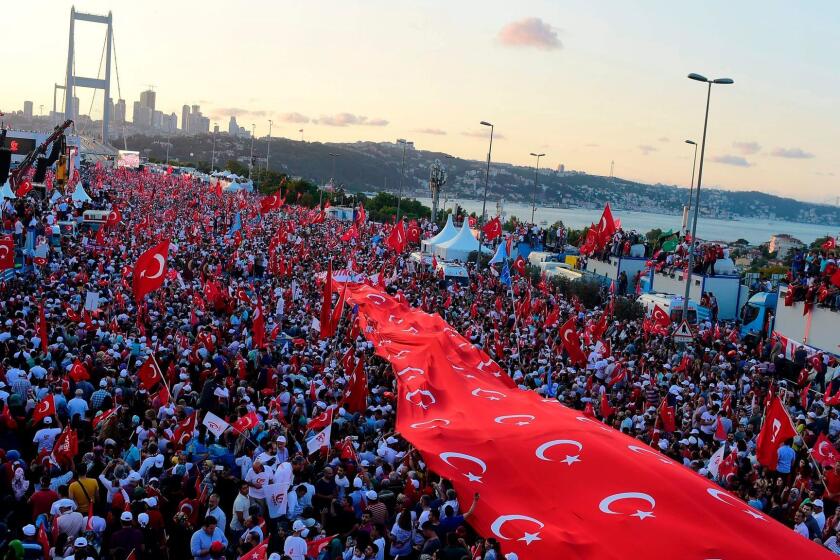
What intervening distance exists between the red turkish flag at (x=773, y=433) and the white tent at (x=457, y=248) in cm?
2514

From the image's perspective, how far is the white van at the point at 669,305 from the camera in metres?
25.3

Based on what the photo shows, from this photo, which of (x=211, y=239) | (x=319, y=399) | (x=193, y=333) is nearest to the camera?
(x=319, y=399)

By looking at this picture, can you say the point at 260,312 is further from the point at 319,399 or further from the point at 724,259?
the point at 724,259

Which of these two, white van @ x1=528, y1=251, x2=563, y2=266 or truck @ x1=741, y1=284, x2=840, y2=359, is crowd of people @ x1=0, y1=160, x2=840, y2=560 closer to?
truck @ x1=741, y1=284, x2=840, y2=359

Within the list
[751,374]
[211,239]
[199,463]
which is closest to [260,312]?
[199,463]

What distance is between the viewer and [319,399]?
42.6 feet

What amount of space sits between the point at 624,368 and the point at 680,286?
1598 centimetres

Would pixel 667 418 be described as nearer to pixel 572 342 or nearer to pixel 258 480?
pixel 572 342

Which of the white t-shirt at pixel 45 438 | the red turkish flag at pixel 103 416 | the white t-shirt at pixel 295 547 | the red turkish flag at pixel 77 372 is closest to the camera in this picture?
the white t-shirt at pixel 295 547

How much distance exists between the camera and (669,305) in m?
25.5

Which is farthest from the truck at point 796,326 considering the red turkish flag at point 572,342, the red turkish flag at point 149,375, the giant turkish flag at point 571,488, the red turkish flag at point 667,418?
the red turkish flag at point 149,375

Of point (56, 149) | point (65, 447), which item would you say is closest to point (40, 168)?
point (56, 149)

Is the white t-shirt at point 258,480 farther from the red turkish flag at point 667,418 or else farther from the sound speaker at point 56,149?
the sound speaker at point 56,149

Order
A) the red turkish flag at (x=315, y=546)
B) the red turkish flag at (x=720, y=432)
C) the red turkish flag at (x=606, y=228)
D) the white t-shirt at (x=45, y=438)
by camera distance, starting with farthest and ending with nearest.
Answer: the red turkish flag at (x=606, y=228) → the red turkish flag at (x=720, y=432) → the white t-shirt at (x=45, y=438) → the red turkish flag at (x=315, y=546)
